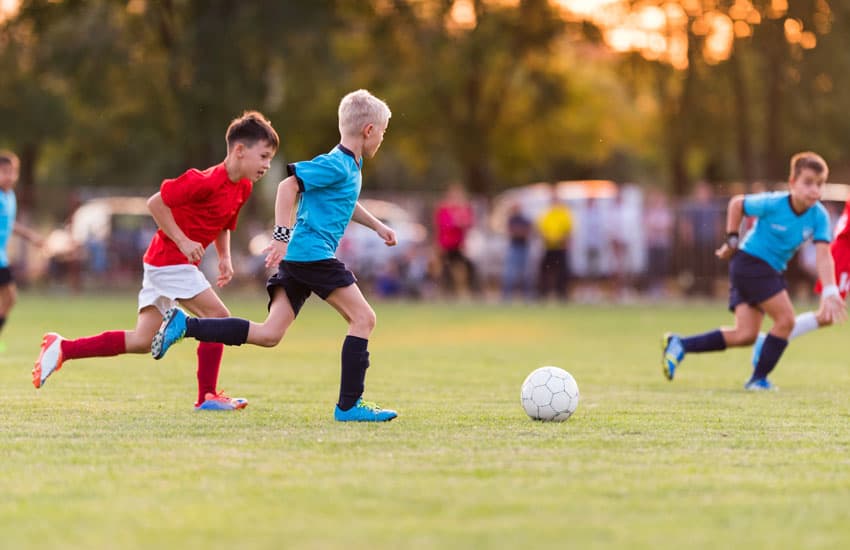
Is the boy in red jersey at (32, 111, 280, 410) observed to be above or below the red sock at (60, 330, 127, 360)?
above

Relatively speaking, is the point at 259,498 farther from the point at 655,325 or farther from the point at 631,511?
the point at 655,325

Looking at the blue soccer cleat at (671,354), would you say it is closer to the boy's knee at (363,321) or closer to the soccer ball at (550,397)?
the soccer ball at (550,397)

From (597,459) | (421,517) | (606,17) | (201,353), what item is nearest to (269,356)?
(201,353)

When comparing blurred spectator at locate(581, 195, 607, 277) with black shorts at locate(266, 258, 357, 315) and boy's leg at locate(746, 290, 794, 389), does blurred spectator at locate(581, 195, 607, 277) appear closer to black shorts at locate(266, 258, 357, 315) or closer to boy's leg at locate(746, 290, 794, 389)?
boy's leg at locate(746, 290, 794, 389)

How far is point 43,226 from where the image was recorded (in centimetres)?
3052

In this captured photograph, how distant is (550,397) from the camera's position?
7.73 m

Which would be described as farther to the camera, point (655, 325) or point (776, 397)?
point (655, 325)

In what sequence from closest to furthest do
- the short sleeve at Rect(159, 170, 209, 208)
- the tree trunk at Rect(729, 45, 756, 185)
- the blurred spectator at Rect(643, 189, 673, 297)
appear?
1. the short sleeve at Rect(159, 170, 209, 208)
2. the blurred spectator at Rect(643, 189, 673, 297)
3. the tree trunk at Rect(729, 45, 756, 185)

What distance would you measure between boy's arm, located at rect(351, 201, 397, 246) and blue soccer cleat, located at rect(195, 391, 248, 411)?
4.34 feet

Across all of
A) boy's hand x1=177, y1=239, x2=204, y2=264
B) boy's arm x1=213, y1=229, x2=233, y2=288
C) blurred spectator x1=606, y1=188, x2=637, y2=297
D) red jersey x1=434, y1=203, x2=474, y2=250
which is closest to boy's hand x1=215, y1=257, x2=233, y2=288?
boy's arm x1=213, y1=229, x2=233, y2=288

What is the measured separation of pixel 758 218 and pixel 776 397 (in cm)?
146

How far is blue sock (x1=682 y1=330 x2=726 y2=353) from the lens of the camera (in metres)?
10.7

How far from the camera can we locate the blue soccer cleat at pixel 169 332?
7.69m

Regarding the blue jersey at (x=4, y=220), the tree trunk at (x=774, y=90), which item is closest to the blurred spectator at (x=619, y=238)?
the tree trunk at (x=774, y=90)
